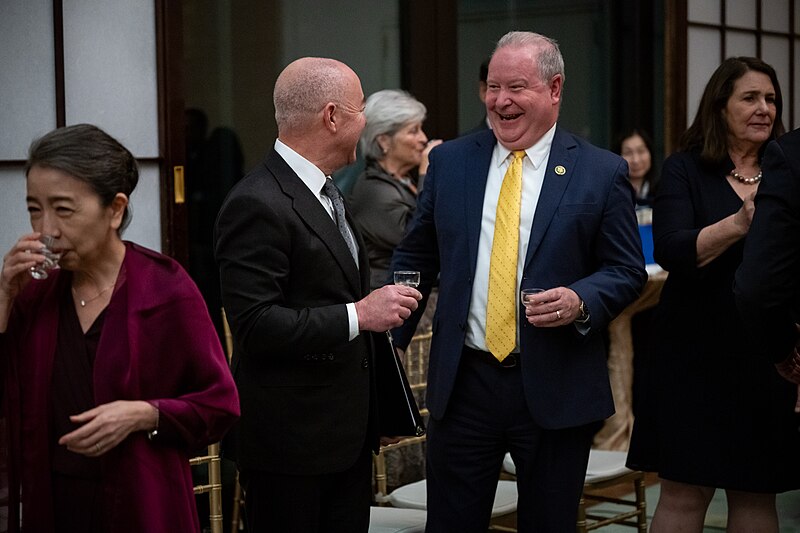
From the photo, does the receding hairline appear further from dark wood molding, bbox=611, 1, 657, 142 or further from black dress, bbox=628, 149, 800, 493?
dark wood molding, bbox=611, 1, 657, 142

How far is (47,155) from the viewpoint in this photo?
7.50 feet

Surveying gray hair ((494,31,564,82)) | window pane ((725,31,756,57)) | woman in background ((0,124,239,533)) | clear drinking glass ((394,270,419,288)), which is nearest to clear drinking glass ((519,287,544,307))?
clear drinking glass ((394,270,419,288))

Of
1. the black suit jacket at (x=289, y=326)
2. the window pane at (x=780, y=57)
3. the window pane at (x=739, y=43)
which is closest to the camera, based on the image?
the black suit jacket at (x=289, y=326)

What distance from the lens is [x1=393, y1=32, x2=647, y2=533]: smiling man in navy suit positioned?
10.2 feet

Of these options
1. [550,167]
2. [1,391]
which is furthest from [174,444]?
[550,167]

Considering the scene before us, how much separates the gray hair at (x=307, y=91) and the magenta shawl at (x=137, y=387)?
2.04ft

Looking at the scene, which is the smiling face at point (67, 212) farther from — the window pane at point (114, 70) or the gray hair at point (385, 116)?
the gray hair at point (385, 116)

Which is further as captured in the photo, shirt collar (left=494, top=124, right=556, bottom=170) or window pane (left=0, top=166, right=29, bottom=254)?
window pane (left=0, top=166, right=29, bottom=254)

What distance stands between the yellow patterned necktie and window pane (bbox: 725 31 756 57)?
453 cm

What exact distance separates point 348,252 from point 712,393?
134 centimetres

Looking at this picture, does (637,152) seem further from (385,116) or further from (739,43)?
(385,116)

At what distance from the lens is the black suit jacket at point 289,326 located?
277cm

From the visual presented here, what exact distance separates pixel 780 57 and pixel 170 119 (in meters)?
4.98

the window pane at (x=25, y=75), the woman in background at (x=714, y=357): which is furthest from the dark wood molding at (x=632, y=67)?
the window pane at (x=25, y=75)
